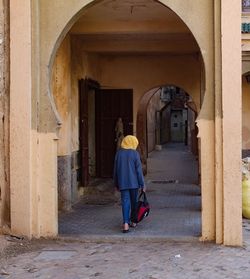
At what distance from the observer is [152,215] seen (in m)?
10.6

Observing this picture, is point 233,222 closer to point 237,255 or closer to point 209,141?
point 237,255

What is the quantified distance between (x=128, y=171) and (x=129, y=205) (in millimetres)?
578

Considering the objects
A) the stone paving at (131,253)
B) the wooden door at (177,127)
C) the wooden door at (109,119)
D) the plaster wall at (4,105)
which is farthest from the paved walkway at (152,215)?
the wooden door at (177,127)

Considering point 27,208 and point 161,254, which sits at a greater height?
point 27,208

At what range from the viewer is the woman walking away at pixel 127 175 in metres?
8.71

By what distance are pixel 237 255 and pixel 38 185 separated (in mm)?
3074

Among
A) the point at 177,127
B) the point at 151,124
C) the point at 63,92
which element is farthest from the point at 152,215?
the point at 177,127

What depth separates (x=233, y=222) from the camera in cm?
775

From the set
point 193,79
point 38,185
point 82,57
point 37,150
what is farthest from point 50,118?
point 193,79

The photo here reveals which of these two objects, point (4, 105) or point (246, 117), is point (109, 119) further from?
point (4, 105)

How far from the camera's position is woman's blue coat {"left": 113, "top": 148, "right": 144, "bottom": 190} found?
8.71 metres

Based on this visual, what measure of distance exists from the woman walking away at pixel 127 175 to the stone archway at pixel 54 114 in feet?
3.80

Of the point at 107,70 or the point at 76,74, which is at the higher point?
the point at 107,70

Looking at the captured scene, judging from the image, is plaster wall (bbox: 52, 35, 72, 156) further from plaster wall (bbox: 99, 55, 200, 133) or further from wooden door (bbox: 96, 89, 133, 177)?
plaster wall (bbox: 99, 55, 200, 133)
